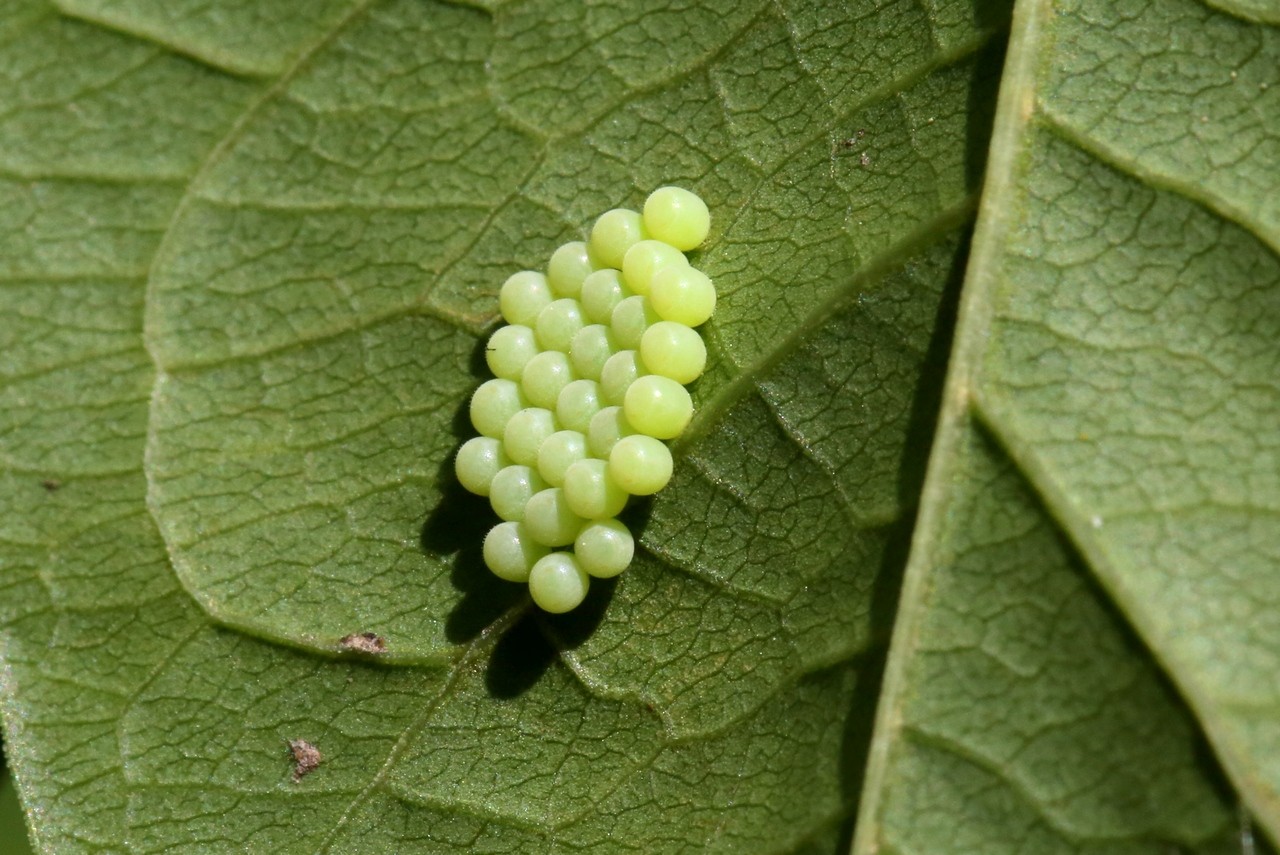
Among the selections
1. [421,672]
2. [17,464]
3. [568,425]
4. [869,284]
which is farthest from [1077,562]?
[17,464]

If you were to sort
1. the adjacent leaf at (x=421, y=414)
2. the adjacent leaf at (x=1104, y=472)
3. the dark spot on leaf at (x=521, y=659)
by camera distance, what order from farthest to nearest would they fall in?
the dark spot on leaf at (x=521, y=659) → the adjacent leaf at (x=421, y=414) → the adjacent leaf at (x=1104, y=472)

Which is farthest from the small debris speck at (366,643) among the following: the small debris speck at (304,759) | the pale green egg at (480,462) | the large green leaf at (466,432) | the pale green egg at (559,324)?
the pale green egg at (559,324)

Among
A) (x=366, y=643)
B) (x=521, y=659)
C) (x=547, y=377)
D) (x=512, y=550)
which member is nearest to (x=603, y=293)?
(x=547, y=377)

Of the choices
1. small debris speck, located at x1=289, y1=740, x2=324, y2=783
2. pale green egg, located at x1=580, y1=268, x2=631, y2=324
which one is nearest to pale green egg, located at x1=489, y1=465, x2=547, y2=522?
pale green egg, located at x1=580, y1=268, x2=631, y2=324

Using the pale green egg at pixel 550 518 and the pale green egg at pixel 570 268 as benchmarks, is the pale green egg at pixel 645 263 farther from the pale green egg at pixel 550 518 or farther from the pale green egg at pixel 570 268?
the pale green egg at pixel 550 518

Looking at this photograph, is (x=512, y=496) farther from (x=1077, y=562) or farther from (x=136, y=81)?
(x=136, y=81)

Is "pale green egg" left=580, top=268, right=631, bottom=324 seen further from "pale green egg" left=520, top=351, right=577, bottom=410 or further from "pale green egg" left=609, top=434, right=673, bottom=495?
"pale green egg" left=609, top=434, right=673, bottom=495
